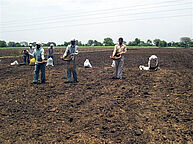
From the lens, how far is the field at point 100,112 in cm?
534

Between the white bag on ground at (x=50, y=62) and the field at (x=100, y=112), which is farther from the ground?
the white bag on ground at (x=50, y=62)

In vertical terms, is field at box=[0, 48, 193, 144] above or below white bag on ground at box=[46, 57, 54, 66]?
below

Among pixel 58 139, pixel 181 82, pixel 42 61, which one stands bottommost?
pixel 58 139

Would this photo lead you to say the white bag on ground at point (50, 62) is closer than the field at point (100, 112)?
No

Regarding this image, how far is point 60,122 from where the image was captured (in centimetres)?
616

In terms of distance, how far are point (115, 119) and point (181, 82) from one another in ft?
15.3

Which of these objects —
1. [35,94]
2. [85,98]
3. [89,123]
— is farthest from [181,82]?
[35,94]

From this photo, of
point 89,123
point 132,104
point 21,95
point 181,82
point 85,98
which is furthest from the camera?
point 181,82

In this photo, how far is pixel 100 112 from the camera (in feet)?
21.9

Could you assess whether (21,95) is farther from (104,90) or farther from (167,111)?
(167,111)

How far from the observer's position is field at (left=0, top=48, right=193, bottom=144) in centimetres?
534

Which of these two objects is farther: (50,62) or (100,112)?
(50,62)

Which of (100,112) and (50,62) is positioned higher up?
(50,62)

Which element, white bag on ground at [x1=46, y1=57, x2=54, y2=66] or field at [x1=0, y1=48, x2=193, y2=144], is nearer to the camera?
field at [x1=0, y1=48, x2=193, y2=144]
